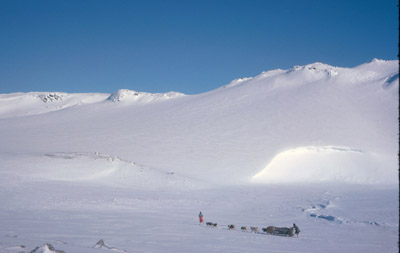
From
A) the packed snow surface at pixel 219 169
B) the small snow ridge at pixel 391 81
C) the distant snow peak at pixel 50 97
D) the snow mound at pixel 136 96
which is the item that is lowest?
the packed snow surface at pixel 219 169

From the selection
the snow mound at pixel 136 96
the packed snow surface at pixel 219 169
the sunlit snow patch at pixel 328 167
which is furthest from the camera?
the snow mound at pixel 136 96

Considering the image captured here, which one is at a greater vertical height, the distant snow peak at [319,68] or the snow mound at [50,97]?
the snow mound at [50,97]

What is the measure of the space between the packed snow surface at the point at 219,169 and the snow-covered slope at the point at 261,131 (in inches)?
11.3

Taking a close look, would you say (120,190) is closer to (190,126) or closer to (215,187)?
(215,187)

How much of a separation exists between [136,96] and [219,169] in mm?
64693

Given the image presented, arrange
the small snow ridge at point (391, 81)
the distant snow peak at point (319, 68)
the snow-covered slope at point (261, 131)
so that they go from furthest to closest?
the distant snow peak at point (319, 68) → the small snow ridge at point (391, 81) → the snow-covered slope at point (261, 131)

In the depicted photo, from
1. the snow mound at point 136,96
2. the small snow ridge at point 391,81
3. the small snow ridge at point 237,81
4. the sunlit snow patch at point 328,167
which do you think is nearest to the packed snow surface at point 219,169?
the sunlit snow patch at point 328,167

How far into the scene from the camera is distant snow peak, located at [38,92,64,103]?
145125 mm

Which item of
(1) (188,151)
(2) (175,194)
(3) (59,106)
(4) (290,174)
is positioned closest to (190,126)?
(1) (188,151)

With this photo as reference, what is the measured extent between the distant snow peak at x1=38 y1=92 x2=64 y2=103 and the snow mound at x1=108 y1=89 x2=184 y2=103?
53.7 metres

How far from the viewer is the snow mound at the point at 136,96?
99381 mm

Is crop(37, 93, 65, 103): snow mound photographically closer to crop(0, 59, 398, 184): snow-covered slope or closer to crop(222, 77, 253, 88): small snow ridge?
crop(0, 59, 398, 184): snow-covered slope

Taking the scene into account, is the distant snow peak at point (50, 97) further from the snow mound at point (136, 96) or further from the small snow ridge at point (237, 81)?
the small snow ridge at point (237, 81)

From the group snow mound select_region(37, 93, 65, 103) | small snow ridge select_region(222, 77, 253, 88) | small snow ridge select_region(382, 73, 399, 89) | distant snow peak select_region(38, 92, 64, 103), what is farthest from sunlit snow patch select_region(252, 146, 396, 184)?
snow mound select_region(37, 93, 65, 103)
